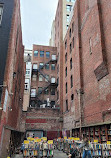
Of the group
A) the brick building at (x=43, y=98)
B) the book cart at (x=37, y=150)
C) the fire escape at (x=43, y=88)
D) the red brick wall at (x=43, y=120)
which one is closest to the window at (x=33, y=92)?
the brick building at (x=43, y=98)

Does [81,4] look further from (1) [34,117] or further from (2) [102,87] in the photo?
(1) [34,117]

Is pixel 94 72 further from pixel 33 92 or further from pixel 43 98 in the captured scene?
pixel 33 92

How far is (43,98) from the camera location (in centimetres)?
3459

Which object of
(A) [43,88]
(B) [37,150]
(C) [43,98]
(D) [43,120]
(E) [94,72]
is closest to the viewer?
(B) [37,150]

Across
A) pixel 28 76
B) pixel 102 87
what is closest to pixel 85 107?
pixel 102 87

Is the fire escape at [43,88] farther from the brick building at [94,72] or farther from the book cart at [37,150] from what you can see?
the book cart at [37,150]

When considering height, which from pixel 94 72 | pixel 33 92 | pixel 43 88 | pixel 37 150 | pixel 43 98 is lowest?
pixel 37 150

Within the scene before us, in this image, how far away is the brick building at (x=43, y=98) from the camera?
27.4 meters

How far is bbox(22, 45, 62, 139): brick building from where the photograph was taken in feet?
90.0

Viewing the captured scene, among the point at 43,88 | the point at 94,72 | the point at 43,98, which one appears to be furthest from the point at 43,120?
the point at 94,72

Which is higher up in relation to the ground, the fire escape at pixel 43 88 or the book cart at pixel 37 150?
the fire escape at pixel 43 88

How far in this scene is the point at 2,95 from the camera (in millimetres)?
10539

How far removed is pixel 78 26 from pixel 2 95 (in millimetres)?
17097

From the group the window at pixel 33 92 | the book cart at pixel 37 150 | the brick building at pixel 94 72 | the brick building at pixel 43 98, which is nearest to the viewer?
the book cart at pixel 37 150
